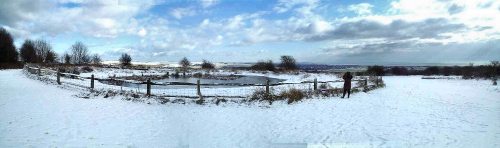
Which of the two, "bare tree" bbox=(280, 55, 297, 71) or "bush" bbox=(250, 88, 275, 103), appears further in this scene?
"bare tree" bbox=(280, 55, 297, 71)

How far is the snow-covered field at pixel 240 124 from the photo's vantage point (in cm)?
1016

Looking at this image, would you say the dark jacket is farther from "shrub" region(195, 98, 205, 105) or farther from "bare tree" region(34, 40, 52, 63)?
"bare tree" region(34, 40, 52, 63)

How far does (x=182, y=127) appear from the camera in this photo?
40.6 feet

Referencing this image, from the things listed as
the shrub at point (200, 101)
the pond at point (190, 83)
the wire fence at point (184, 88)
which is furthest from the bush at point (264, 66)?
the shrub at point (200, 101)

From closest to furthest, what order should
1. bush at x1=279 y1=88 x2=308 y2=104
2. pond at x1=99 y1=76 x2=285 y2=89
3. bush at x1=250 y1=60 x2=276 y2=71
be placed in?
bush at x1=279 y1=88 x2=308 y2=104 < pond at x1=99 y1=76 x2=285 y2=89 < bush at x1=250 y1=60 x2=276 y2=71

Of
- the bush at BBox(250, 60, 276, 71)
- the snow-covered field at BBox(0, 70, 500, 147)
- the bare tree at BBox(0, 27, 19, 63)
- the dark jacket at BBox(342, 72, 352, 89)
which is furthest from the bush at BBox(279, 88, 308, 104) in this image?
the bare tree at BBox(0, 27, 19, 63)

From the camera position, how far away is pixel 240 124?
1296cm

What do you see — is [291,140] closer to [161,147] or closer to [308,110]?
[161,147]

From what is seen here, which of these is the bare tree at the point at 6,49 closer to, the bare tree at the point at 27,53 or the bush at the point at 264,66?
the bare tree at the point at 27,53

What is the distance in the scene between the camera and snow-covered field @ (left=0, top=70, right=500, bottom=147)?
10.2 metres

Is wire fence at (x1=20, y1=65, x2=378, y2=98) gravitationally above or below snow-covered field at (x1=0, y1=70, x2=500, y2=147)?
above

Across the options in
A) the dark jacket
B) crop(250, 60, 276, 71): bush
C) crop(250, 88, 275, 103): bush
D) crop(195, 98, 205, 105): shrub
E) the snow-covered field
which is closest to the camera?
the snow-covered field

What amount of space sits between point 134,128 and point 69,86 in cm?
1619

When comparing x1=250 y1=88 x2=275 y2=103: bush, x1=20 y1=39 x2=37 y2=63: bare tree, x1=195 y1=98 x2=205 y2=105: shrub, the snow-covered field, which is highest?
x1=20 y1=39 x2=37 y2=63: bare tree
